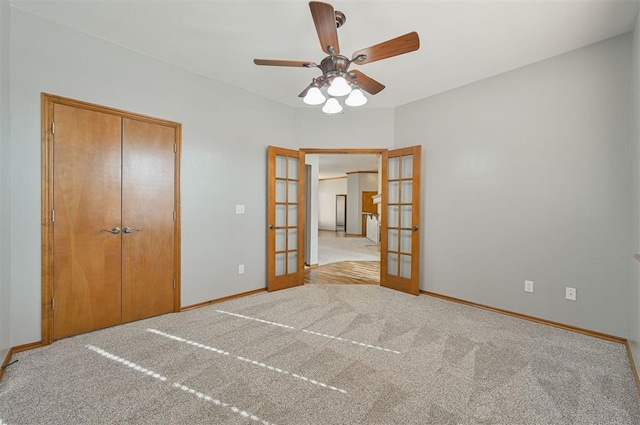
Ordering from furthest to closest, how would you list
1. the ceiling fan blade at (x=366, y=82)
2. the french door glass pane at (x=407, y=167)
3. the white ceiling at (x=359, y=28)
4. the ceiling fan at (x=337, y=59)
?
the french door glass pane at (x=407, y=167)
the ceiling fan blade at (x=366, y=82)
the white ceiling at (x=359, y=28)
the ceiling fan at (x=337, y=59)

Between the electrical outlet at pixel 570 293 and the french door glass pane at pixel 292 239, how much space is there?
10.7 feet

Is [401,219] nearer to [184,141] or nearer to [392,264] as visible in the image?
[392,264]

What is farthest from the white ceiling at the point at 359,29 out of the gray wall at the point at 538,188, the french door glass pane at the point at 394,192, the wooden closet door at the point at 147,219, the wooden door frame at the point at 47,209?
the french door glass pane at the point at 394,192

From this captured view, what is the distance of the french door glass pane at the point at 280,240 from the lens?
4218 millimetres

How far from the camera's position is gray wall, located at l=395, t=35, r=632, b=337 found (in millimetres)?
2545

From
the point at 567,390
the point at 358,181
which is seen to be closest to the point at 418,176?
the point at 567,390

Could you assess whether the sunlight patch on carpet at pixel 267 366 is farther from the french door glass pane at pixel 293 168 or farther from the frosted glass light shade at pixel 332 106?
the french door glass pane at pixel 293 168

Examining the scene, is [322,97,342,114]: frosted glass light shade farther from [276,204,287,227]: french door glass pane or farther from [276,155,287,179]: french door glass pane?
[276,204,287,227]: french door glass pane

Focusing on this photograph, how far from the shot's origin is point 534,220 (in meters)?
→ 2.98

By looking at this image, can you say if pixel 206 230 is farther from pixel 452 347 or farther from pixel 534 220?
pixel 534 220

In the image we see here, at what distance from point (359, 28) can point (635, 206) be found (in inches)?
106

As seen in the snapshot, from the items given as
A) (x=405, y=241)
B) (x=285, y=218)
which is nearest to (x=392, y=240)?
(x=405, y=241)

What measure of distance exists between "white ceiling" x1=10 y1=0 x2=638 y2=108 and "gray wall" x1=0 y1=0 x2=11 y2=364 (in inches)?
14.7

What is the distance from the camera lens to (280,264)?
423cm
